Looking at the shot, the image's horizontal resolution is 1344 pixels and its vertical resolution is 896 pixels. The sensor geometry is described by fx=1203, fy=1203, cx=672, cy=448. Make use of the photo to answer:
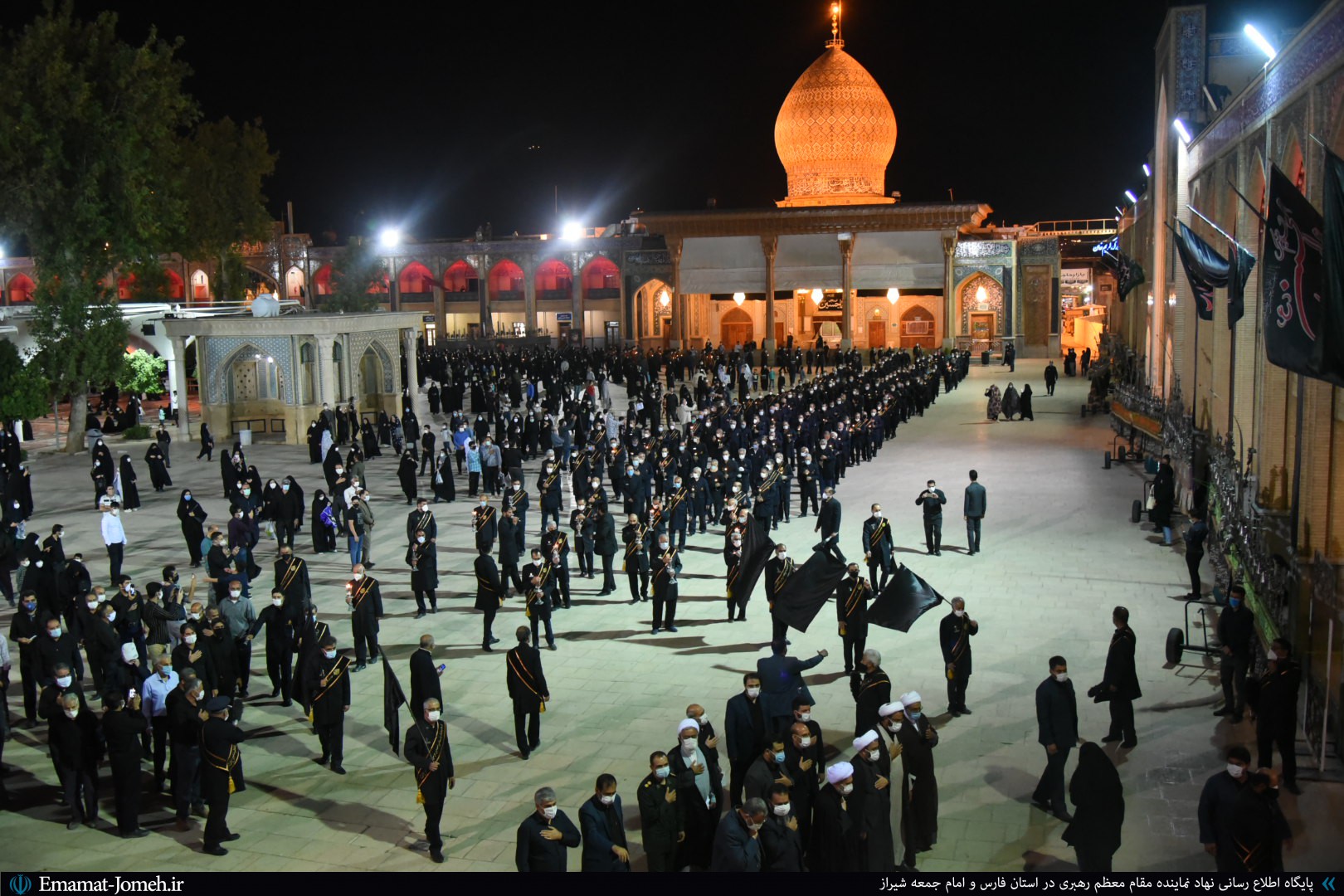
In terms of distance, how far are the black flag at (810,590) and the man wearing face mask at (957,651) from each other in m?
1.19

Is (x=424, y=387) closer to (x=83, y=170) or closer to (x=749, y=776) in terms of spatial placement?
(x=83, y=170)

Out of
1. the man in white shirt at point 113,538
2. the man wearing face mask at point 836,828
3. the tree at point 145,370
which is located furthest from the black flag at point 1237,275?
the tree at point 145,370

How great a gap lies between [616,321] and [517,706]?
4504 cm

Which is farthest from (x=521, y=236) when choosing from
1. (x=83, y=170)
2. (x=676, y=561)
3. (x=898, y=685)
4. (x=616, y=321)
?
(x=898, y=685)

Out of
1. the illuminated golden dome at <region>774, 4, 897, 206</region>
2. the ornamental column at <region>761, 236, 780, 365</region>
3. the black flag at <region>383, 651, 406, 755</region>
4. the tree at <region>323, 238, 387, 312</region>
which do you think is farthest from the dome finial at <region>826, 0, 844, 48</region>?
the black flag at <region>383, 651, 406, 755</region>

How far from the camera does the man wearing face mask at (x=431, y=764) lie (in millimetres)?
7613

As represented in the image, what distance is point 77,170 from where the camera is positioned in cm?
2664

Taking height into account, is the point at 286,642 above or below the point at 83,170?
below

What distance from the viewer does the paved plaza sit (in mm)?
7809

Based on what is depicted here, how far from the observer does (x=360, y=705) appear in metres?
10.6

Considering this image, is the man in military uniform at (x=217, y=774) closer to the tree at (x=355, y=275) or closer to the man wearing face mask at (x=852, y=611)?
the man wearing face mask at (x=852, y=611)

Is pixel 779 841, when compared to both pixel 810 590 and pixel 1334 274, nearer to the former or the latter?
pixel 810 590

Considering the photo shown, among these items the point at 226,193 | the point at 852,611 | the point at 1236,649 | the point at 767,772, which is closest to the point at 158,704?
the point at 767,772

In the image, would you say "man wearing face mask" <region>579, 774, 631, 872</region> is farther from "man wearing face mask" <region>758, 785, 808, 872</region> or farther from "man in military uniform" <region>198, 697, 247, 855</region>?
"man in military uniform" <region>198, 697, 247, 855</region>
